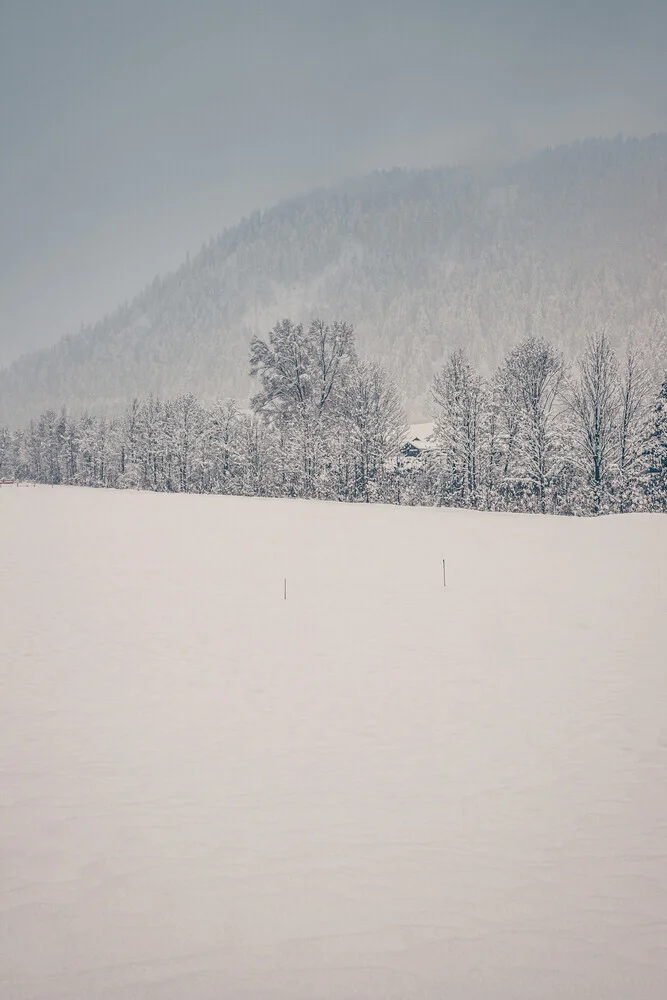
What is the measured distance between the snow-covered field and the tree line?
26.3 meters

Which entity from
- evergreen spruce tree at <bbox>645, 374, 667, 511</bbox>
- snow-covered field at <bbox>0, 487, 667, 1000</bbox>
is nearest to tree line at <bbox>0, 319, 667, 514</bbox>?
evergreen spruce tree at <bbox>645, 374, 667, 511</bbox>

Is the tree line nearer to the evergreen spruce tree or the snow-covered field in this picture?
the evergreen spruce tree

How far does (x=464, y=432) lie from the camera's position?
44.0 metres

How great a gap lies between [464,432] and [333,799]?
3987cm

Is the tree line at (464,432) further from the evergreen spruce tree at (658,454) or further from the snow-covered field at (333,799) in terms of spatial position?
the snow-covered field at (333,799)

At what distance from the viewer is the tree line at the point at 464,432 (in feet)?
130

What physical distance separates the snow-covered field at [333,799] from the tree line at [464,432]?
26.3 meters

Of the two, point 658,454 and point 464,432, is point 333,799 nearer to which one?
point 658,454

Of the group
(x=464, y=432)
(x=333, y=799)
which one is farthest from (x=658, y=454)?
(x=333, y=799)

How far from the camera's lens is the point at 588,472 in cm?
3984

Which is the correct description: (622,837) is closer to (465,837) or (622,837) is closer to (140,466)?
(465,837)

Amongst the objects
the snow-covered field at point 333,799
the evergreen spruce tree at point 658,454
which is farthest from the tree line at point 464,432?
the snow-covered field at point 333,799

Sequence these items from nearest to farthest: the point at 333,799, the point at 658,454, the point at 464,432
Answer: the point at 333,799, the point at 658,454, the point at 464,432

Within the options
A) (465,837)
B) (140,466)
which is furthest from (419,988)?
(140,466)
